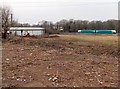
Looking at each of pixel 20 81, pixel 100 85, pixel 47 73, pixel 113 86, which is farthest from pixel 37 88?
pixel 113 86

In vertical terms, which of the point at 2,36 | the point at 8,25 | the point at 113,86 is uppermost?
the point at 8,25

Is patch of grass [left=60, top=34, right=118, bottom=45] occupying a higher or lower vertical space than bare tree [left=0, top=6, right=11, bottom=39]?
lower

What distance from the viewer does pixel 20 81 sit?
3.91m

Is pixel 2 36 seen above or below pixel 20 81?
above

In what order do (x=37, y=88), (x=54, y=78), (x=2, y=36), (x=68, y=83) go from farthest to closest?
(x=2, y=36) < (x=54, y=78) < (x=68, y=83) < (x=37, y=88)

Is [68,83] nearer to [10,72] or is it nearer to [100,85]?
[100,85]

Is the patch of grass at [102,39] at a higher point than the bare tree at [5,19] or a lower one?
lower

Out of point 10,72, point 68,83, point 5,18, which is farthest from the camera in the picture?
point 5,18

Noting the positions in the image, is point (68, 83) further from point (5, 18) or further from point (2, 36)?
point (5, 18)

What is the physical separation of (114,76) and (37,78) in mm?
2339

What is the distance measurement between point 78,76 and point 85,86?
0.75 metres

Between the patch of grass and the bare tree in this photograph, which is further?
the bare tree

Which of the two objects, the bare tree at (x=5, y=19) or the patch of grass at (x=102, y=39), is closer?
the patch of grass at (x=102, y=39)

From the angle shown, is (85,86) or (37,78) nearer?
(85,86)
